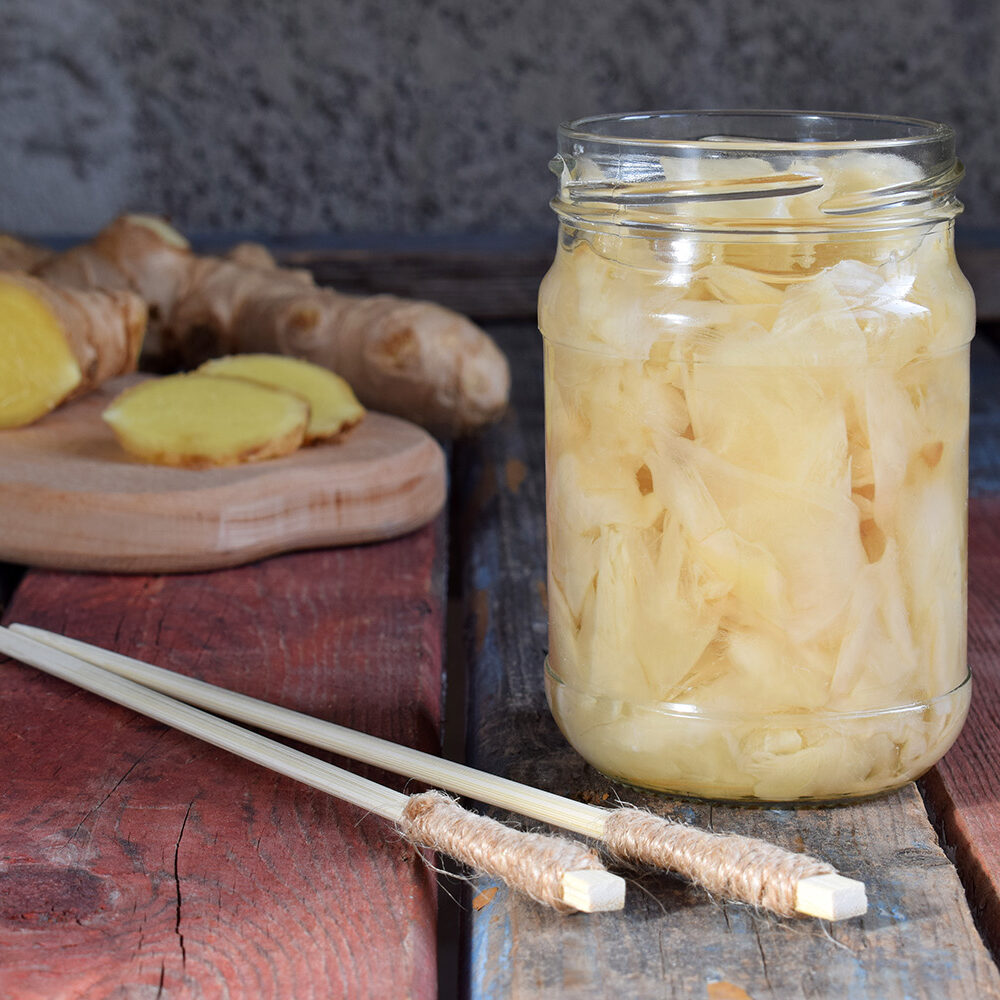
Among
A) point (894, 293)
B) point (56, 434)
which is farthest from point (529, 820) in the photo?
point (56, 434)

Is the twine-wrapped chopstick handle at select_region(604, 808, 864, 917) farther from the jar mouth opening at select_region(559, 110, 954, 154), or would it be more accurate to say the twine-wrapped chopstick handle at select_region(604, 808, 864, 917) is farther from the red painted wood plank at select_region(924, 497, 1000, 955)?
the jar mouth opening at select_region(559, 110, 954, 154)

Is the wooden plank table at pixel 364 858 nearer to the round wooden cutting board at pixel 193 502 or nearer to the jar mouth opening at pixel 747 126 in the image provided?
the round wooden cutting board at pixel 193 502

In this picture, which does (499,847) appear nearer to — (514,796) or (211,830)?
(514,796)

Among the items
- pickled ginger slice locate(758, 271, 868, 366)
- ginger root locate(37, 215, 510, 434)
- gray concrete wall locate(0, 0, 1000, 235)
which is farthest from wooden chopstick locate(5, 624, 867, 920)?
gray concrete wall locate(0, 0, 1000, 235)

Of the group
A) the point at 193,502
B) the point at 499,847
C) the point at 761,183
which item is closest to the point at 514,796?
the point at 499,847

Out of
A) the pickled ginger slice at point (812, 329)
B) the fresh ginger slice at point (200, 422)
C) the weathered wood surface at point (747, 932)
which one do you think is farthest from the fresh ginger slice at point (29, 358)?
the pickled ginger slice at point (812, 329)

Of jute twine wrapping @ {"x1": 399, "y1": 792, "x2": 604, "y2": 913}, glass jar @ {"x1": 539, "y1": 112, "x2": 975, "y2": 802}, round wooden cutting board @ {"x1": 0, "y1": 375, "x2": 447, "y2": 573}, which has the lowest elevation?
round wooden cutting board @ {"x1": 0, "y1": 375, "x2": 447, "y2": 573}

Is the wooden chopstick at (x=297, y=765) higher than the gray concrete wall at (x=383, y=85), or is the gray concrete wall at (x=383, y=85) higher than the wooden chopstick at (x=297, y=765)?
the gray concrete wall at (x=383, y=85)
